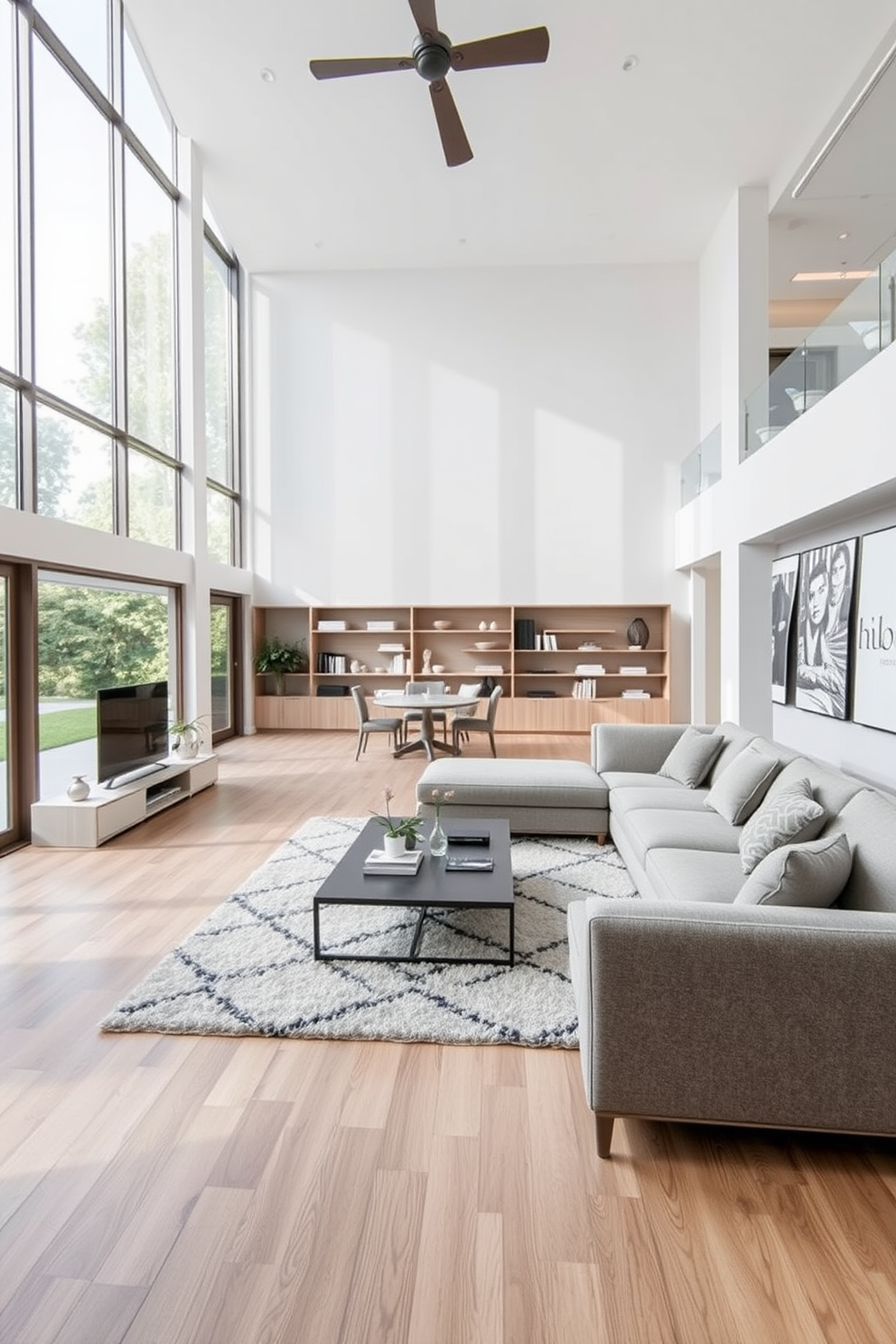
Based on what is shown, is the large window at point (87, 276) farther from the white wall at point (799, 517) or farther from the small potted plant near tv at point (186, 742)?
the white wall at point (799, 517)

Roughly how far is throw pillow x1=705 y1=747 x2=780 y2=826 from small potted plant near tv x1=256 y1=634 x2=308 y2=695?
6976mm

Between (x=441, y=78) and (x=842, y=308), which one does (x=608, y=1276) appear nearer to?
(x=842, y=308)

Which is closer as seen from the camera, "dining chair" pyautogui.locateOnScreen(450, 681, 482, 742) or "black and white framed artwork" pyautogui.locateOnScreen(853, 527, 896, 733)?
"black and white framed artwork" pyautogui.locateOnScreen(853, 527, 896, 733)

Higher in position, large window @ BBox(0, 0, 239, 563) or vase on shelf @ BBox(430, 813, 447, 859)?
large window @ BBox(0, 0, 239, 563)

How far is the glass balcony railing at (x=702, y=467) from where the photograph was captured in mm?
7400

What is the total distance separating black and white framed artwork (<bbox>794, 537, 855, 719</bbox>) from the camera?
4457 millimetres

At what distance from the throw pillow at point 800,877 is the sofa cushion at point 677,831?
36.1 inches

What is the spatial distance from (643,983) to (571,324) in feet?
30.8

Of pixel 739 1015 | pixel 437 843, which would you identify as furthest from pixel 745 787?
pixel 739 1015

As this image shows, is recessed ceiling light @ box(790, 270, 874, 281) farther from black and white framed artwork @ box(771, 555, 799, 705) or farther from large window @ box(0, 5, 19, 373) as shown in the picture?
large window @ box(0, 5, 19, 373)

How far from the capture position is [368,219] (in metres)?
8.27

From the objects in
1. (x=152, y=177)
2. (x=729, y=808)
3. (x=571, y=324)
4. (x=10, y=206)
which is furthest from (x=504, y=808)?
(x=571, y=324)

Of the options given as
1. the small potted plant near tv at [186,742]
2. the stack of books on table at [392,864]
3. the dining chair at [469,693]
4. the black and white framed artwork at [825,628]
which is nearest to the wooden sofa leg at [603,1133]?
the stack of books on table at [392,864]

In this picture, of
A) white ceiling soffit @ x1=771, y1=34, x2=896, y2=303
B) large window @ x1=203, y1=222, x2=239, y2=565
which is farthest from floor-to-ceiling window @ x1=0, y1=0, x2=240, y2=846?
white ceiling soffit @ x1=771, y1=34, x2=896, y2=303
